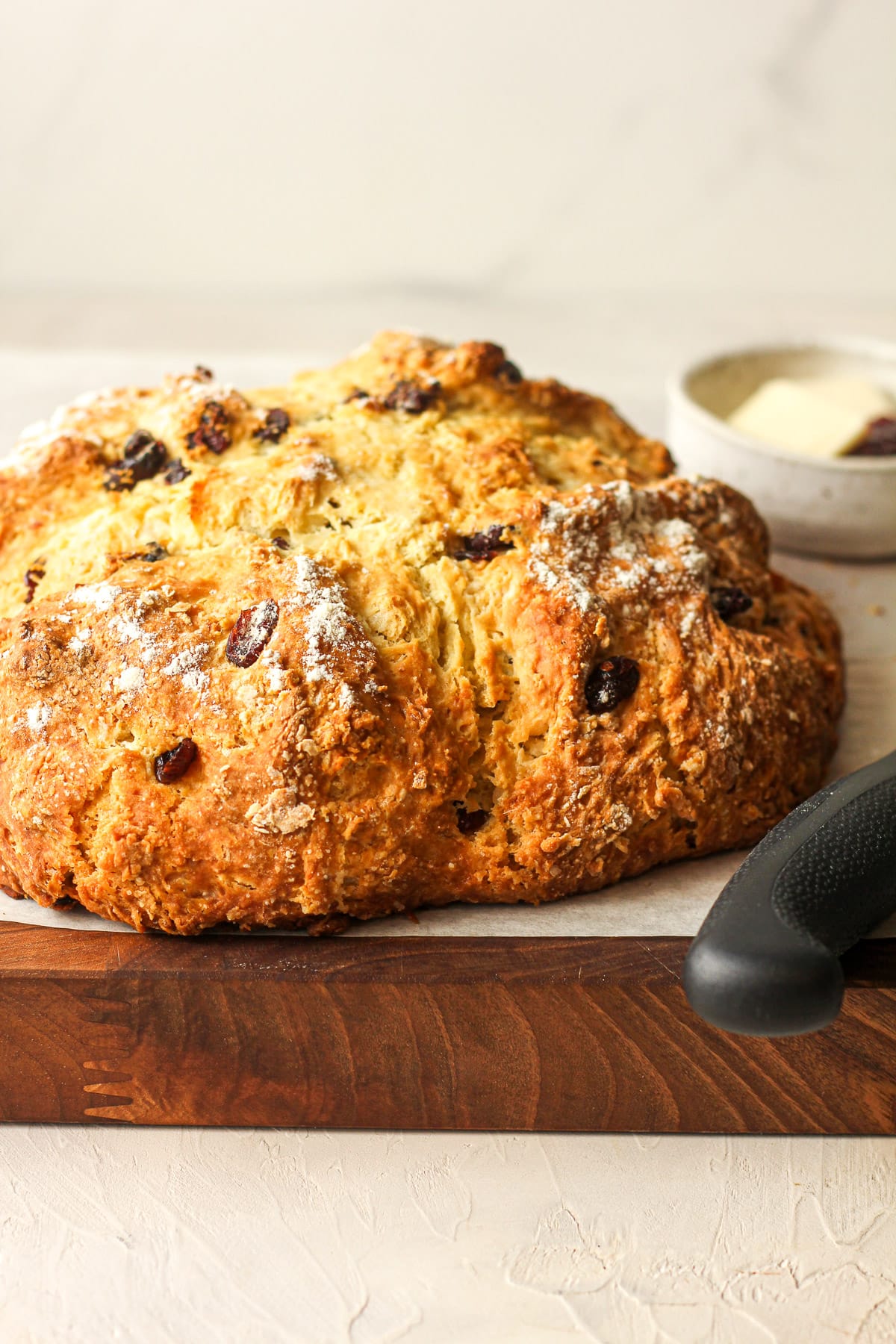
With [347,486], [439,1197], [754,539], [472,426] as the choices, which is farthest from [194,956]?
[754,539]

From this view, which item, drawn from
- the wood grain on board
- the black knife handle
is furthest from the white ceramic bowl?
the wood grain on board

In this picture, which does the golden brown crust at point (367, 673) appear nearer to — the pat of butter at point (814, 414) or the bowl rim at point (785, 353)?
the bowl rim at point (785, 353)

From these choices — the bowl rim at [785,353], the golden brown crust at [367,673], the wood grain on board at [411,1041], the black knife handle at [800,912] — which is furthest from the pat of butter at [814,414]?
the wood grain on board at [411,1041]

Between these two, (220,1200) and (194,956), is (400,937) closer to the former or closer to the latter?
(194,956)

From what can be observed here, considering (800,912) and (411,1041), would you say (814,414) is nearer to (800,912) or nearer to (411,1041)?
(800,912)

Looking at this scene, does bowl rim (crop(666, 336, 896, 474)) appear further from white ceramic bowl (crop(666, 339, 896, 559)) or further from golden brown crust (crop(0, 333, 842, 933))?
golden brown crust (crop(0, 333, 842, 933))

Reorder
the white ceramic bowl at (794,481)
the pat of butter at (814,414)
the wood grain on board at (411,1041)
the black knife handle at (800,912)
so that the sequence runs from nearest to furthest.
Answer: the black knife handle at (800,912)
the wood grain on board at (411,1041)
the white ceramic bowl at (794,481)
the pat of butter at (814,414)

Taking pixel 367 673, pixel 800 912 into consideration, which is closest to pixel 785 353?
pixel 367 673
